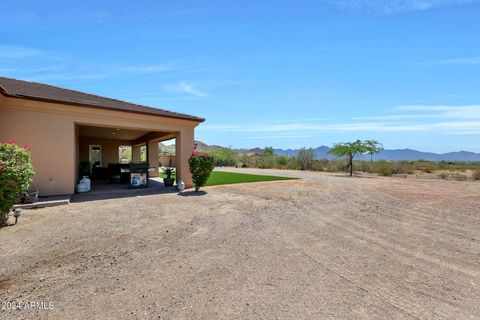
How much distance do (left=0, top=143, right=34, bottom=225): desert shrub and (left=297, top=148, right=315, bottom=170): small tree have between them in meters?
25.6

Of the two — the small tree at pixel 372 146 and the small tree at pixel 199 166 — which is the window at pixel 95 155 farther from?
the small tree at pixel 372 146

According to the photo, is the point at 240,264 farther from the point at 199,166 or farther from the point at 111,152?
the point at 111,152

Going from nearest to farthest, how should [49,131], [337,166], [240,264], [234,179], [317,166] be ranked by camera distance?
1. [240,264]
2. [49,131]
3. [234,179]
4. [337,166]
5. [317,166]

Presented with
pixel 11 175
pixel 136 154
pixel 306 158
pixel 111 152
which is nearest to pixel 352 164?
pixel 306 158

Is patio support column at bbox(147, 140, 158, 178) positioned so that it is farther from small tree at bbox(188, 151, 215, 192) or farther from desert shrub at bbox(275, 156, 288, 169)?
desert shrub at bbox(275, 156, 288, 169)

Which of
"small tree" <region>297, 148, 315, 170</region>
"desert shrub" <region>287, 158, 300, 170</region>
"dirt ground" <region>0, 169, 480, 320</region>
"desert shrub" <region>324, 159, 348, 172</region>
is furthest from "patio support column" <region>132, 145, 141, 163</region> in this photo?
"desert shrub" <region>324, 159, 348, 172</region>

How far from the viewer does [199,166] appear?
10.8 m

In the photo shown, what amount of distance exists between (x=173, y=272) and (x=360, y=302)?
237 cm

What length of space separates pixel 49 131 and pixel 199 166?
542cm

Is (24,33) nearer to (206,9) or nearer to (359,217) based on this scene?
(206,9)

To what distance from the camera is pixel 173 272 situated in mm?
3520

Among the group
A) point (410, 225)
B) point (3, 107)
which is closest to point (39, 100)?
point (3, 107)

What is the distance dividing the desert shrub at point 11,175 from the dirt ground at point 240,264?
1.88 feet

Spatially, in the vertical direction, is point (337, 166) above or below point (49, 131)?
below
